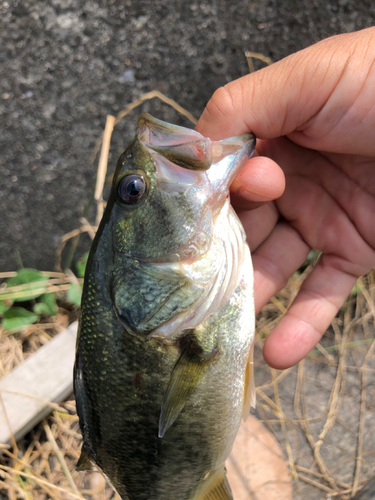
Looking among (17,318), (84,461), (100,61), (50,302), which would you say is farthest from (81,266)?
(84,461)

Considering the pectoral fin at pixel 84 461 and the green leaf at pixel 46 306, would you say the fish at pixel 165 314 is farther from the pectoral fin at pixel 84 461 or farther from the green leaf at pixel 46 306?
the green leaf at pixel 46 306

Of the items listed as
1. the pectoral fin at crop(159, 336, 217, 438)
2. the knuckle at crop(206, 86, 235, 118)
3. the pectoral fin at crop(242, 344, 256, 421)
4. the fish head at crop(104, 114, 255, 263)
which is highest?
the knuckle at crop(206, 86, 235, 118)

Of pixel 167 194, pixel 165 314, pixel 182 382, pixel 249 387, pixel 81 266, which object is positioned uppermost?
pixel 167 194

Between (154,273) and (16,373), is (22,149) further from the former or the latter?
(154,273)

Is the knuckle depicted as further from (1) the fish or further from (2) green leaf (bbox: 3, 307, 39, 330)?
(2) green leaf (bbox: 3, 307, 39, 330)

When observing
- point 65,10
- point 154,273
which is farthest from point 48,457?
point 65,10

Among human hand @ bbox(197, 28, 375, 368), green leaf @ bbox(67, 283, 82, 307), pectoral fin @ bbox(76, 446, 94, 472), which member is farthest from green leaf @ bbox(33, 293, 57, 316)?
human hand @ bbox(197, 28, 375, 368)

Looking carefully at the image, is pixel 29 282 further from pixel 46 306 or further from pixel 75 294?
pixel 75 294
